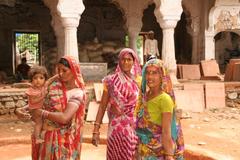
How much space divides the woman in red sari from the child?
0.04 metres

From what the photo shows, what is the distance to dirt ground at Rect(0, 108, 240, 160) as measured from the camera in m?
5.52

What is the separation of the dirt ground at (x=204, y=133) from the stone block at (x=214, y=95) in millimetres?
184

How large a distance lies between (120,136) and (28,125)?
4795mm

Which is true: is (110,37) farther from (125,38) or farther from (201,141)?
(201,141)

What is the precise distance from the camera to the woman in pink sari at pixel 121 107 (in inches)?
137

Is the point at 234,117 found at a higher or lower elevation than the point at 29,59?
lower

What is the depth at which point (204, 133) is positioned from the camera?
23.2 feet

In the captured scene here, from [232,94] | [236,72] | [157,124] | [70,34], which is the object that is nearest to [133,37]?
[236,72]

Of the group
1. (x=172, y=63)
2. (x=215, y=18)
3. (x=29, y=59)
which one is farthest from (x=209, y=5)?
(x=29, y=59)

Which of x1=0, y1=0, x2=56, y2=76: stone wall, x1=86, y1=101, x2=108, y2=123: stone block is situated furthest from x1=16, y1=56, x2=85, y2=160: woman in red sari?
x1=0, y1=0, x2=56, y2=76: stone wall

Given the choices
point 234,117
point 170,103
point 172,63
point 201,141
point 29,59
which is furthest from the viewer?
point 29,59

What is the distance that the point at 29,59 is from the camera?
61.2ft

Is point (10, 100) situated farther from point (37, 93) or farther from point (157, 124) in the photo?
point (157, 124)

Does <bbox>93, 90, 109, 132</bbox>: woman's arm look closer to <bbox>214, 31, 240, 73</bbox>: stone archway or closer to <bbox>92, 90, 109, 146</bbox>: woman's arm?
<bbox>92, 90, 109, 146</bbox>: woman's arm
